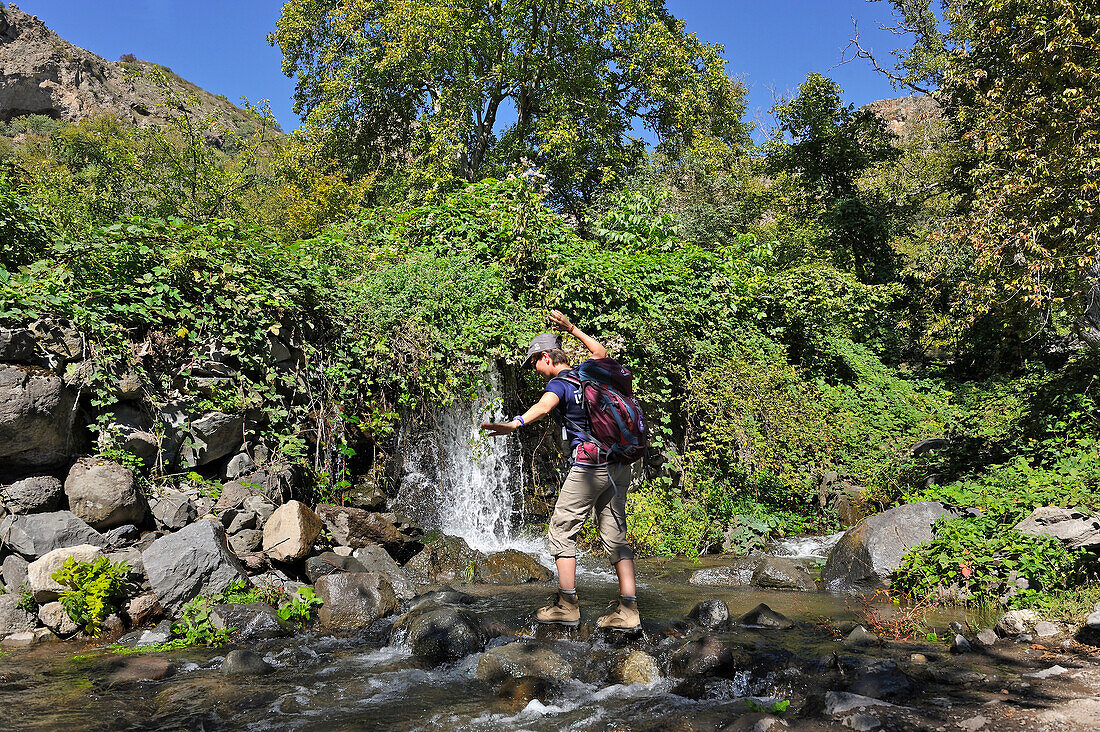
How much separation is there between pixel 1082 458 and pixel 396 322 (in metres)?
8.10

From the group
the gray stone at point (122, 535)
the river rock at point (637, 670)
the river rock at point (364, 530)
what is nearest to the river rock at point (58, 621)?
the gray stone at point (122, 535)

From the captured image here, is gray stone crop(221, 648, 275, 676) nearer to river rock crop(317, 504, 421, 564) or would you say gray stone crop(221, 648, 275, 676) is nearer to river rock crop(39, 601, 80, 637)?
river rock crop(39, 601, 80, 637)

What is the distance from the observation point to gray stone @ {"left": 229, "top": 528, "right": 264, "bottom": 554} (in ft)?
21.0

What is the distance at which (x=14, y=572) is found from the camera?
219 inches

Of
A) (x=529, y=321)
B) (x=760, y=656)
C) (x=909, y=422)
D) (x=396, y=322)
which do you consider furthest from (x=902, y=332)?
(x=760, y=656)

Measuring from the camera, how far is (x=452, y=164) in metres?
19.2

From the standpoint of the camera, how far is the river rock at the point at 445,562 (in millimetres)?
7691

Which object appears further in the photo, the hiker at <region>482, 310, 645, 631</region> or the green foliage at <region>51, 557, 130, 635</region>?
the green foliage at <region>51, 557, 130, 635</region>

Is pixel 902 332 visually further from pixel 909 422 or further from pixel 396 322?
pixel 396 322

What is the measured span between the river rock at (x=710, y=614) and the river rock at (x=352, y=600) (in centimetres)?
268

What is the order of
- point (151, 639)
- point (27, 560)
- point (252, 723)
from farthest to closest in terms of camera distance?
point (27, 560)
point (151, 639)
point (252, 723)

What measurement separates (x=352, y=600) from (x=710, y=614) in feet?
10.1

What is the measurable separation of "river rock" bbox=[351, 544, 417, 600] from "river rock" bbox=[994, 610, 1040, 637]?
5.04 metres

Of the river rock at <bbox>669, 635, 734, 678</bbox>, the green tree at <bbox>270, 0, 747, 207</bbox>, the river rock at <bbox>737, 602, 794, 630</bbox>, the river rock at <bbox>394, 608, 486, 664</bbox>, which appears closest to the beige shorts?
the river rock at <bbox>669, 635, 734, 678</bbox>
